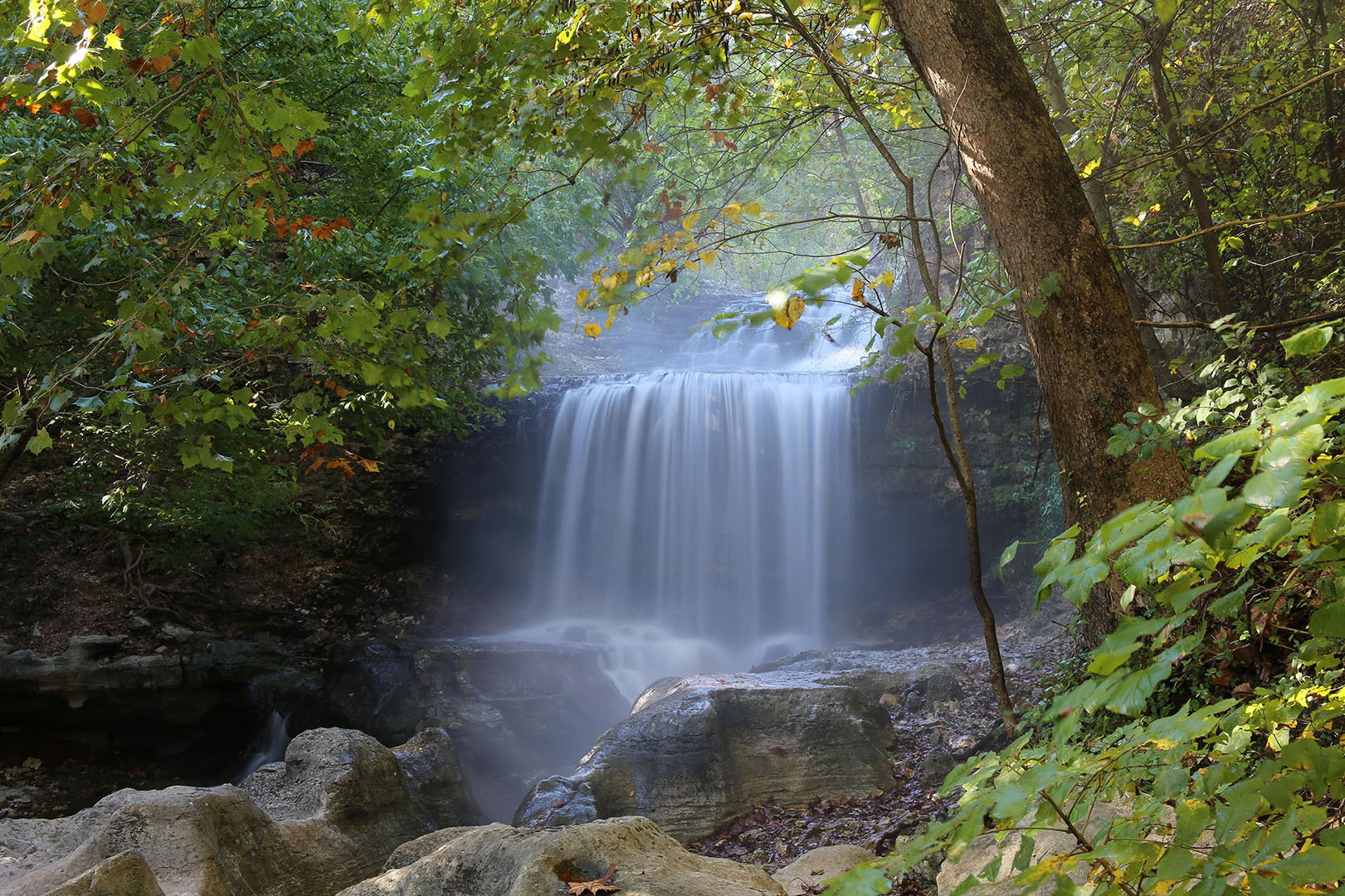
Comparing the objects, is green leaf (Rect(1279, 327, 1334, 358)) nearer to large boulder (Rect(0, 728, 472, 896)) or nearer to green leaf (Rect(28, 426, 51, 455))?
large boulder (Rect(0, 728, 472, 896))

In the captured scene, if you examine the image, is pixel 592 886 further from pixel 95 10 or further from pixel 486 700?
pixel 486 700

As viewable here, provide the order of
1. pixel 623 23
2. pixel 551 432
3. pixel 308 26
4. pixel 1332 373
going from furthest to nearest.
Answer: pixel 551 432
pixel 308 26
pixel 1332 373
pixel 623 23

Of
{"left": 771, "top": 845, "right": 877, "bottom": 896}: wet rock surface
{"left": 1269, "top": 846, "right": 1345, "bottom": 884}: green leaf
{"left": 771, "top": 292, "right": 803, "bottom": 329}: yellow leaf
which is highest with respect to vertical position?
{"left": 771, "top": 292, "right": 803, "bottom": 329}: yellow leaf

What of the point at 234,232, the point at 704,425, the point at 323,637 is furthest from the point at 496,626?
the point at 234,232

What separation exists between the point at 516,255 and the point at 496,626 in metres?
10.0

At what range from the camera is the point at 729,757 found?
569cm

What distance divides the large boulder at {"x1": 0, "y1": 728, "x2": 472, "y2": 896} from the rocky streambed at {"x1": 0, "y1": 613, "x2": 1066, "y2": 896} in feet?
0.04

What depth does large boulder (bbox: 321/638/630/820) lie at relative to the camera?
313 inches

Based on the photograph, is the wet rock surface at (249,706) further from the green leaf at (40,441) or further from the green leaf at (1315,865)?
the green leaf at (1315,865)

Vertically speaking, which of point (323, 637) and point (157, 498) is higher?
point (157, 498)

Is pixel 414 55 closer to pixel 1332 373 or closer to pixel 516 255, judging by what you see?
pixel 516 255

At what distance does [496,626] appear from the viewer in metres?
12.4

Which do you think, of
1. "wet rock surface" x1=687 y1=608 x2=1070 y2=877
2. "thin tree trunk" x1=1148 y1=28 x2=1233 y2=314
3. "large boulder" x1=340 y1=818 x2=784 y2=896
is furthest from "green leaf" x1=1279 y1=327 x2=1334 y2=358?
"thin tree trunk" x1=1148 y1=28 x2=1233 y2=314

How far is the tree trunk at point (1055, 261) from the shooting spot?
2.35 meters
